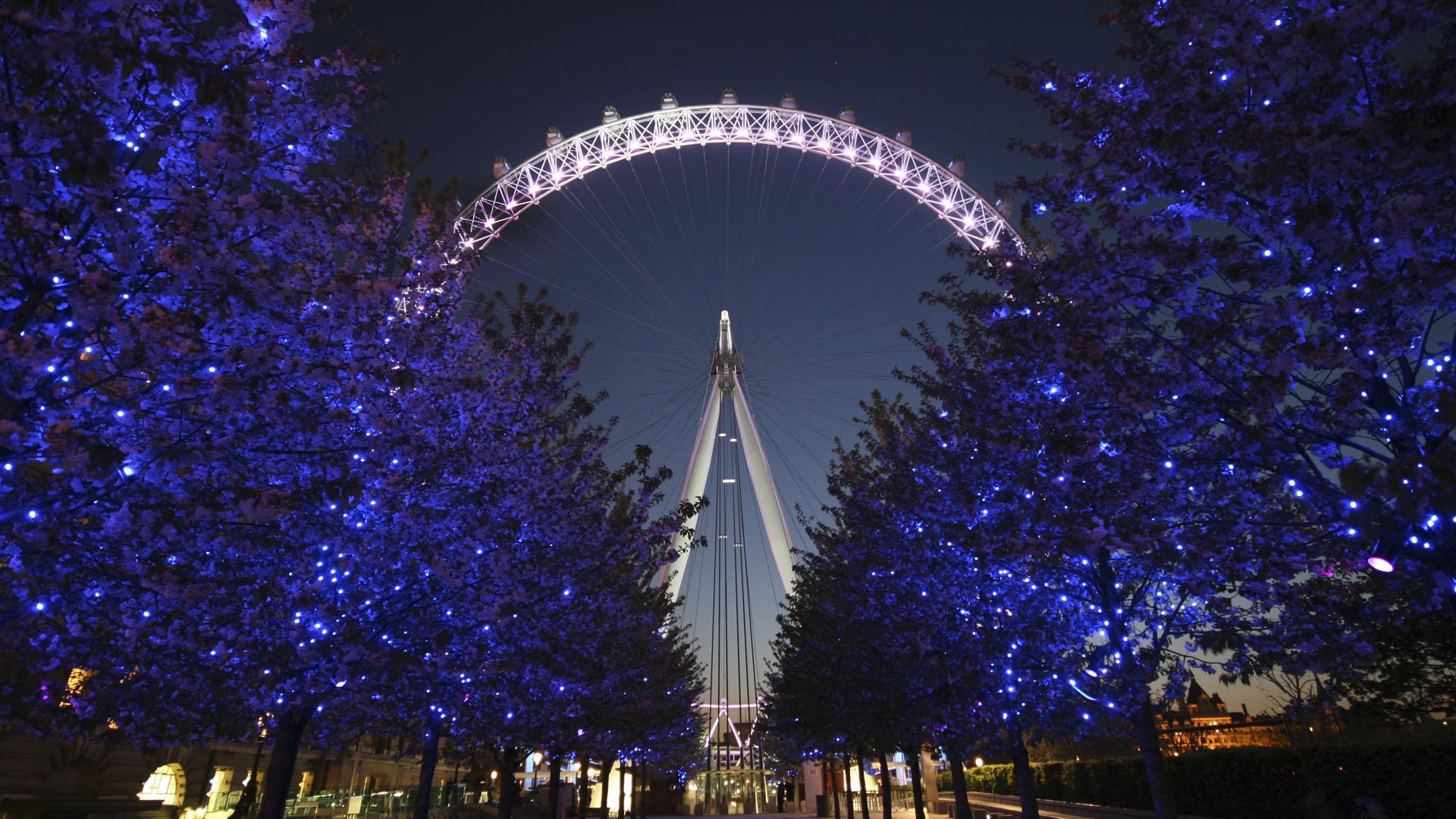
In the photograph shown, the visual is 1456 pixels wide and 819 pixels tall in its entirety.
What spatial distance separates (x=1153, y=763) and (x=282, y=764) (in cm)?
1259

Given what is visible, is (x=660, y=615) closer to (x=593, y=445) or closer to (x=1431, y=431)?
(x=593, y=445)

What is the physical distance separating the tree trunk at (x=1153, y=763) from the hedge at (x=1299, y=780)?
6.28 meters

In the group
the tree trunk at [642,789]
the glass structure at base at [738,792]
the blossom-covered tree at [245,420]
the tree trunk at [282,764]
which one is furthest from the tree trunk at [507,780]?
the glass structure at base at [738,792]

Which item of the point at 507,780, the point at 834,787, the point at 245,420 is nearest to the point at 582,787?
the point at 507,780

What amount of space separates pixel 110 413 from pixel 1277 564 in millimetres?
11596

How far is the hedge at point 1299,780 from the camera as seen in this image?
1461cm

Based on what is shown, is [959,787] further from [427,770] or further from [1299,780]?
[427,770]

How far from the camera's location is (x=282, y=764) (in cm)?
1130

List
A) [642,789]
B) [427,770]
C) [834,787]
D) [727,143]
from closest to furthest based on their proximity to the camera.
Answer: [427,770] → [727,143] → [834,787] → [642,789]

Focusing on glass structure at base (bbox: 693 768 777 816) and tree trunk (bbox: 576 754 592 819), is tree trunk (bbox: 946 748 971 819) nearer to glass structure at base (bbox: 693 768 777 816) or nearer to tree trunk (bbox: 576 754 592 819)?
tree trunk (bbox: 576 754 592 819)

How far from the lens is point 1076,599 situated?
13070mm

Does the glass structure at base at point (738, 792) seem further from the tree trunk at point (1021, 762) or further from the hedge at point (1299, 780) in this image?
the tree trunk at point (1021, 762)

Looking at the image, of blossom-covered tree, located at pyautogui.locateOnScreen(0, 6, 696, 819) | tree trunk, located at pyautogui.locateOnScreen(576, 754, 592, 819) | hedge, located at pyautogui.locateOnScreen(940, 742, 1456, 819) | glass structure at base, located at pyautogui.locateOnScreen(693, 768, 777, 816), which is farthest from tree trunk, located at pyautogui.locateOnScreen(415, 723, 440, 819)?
A: glass structure at base, located at pyautogui.locateOnScreen(693, 768, 777, 816)

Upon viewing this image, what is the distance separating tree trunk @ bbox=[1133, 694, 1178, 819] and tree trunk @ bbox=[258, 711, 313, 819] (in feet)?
39.4
